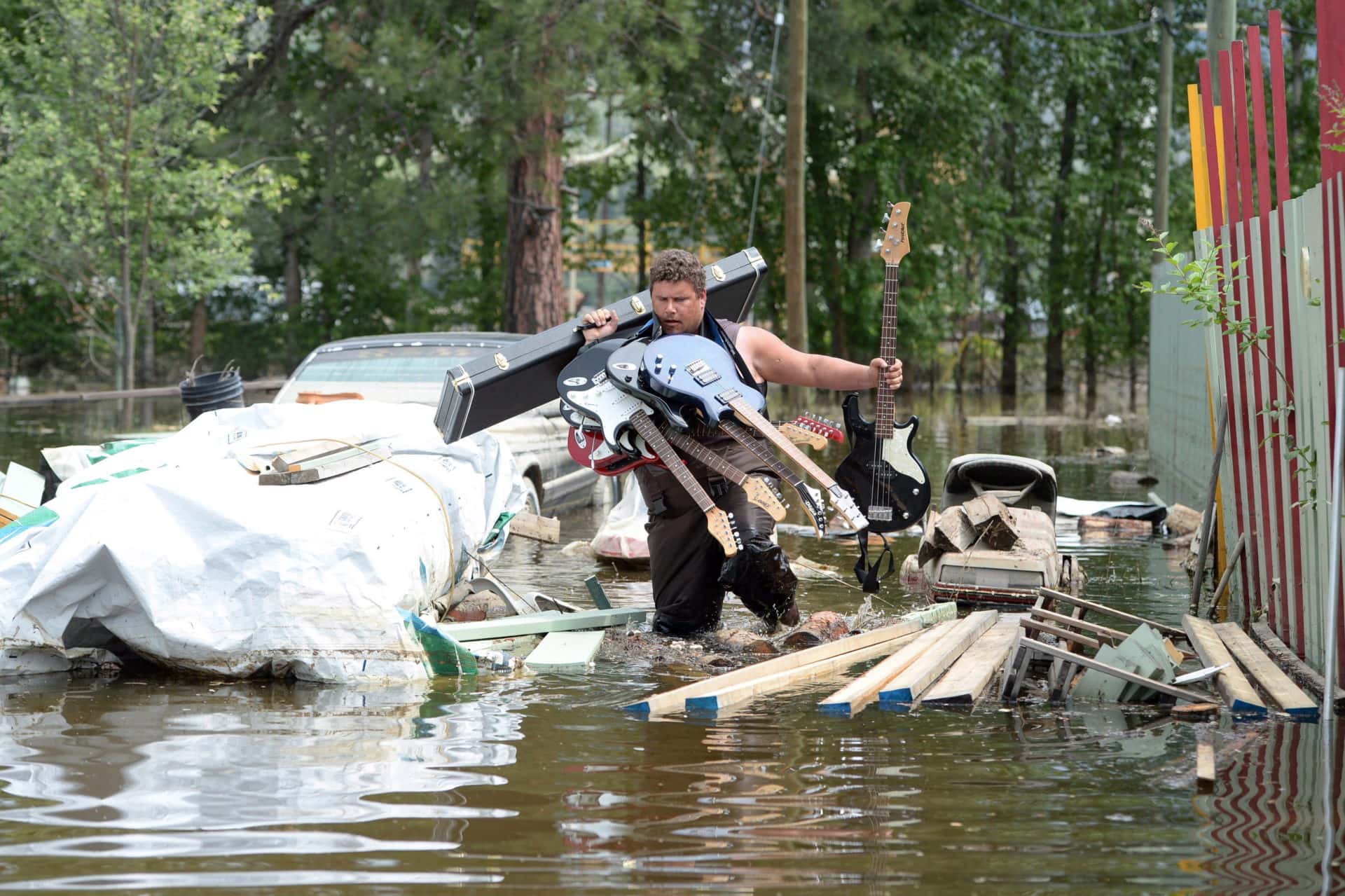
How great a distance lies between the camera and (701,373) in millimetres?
7477

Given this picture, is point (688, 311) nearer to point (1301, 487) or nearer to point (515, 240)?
point (1301, 487)

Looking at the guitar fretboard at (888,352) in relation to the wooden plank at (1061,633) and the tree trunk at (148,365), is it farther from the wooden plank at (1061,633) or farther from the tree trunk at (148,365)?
the tree trunk at (148,365)

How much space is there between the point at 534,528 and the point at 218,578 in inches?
154

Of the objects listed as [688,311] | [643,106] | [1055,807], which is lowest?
[1055,807]

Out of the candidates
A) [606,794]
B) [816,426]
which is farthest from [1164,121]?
[606,794]

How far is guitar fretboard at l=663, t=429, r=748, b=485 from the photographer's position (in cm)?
748

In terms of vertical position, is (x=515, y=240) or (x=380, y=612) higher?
(x=515, y=240)

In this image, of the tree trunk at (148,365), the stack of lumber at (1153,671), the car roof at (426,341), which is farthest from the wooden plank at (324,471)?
the tree trunk at (148,365)

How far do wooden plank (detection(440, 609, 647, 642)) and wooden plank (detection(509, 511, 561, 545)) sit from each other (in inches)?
87.7

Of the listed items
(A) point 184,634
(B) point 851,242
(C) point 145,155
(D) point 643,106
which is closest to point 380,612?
(A) point 184,634

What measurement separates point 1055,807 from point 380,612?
3057 millimetres

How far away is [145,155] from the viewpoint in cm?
2080

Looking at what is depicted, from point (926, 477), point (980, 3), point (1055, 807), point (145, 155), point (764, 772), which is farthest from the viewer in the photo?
point (980, 3)

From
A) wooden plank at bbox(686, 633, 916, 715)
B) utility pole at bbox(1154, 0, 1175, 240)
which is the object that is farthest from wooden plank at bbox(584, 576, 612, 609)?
utility pole at bbox(1154, 0, 1175, 240)
